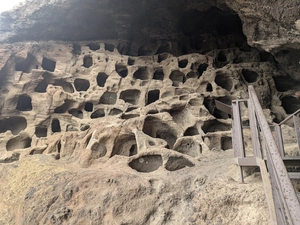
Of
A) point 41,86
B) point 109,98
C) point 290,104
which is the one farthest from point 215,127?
point 41,86

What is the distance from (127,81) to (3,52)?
225 inches

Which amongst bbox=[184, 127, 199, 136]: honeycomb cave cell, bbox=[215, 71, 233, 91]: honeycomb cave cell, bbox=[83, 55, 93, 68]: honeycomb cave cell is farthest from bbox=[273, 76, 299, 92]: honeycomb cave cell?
bbox=[83, 55, 93, 68]: honeycomb cave cell

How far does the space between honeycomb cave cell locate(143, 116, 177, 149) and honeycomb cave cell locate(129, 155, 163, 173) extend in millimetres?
1872

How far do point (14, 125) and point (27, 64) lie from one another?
3.24 metres

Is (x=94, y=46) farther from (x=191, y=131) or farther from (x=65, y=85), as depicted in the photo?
(x=191, y=131)

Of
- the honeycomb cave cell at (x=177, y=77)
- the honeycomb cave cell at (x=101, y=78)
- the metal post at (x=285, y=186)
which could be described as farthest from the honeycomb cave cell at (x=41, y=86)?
the metal post at (x=285, y=186)

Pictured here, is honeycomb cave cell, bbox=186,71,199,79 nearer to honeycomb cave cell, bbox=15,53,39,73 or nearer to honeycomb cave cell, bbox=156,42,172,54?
honeycomb cave cell, bbox=156,42,172,54

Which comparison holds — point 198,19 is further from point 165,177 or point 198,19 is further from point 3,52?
point 165,177

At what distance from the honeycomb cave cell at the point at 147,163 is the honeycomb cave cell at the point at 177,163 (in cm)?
24

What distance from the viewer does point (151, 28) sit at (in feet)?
46.5

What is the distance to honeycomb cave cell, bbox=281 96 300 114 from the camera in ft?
33.7

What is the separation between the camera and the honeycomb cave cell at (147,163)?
5891mm

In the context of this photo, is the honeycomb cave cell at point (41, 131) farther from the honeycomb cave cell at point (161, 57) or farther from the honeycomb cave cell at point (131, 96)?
the honeycomb cave cell at point (161, 57)

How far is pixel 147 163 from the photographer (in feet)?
19.6
